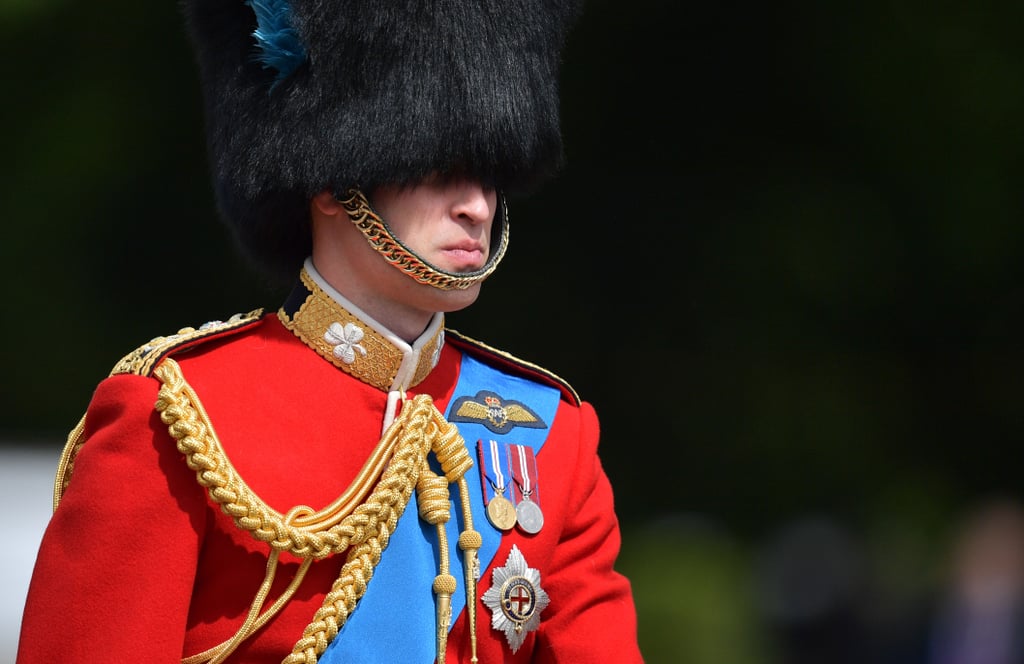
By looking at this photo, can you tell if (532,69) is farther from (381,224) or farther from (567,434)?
(567,434)

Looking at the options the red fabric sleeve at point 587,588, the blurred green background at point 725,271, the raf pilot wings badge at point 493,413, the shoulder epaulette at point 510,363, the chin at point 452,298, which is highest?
the chin at point 452,298

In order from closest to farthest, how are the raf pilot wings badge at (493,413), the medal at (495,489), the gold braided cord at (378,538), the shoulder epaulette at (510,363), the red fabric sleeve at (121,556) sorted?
1. the red fabric sleeve at (121,556)
2. the gold braided cord at (378,538)
3. the medal at (495,489)
4. the raf pilot wings badge at (493,413)
5. the shoulder epaulette at (510,363)

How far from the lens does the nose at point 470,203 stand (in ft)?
8.76

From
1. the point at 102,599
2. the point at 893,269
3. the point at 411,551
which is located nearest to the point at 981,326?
the point at 893,269

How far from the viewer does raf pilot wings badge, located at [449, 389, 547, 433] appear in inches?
111

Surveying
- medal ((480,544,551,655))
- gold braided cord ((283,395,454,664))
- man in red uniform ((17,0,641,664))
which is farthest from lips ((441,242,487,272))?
medal ((480,544,551,655))

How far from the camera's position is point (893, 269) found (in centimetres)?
612

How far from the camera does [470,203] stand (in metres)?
2.68

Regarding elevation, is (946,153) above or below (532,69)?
below

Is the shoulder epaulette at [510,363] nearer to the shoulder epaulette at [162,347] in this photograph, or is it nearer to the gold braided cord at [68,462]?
the shoulder epaulette at [162,347]

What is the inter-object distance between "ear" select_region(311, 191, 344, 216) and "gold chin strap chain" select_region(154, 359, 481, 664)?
32 cm

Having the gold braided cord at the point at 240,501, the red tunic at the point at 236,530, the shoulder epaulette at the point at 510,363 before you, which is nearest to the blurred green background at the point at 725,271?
the shoulder epaulette at the point at 510,363

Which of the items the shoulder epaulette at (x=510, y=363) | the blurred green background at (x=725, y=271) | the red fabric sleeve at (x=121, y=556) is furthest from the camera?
the blurred green background at (x=725, y=271)

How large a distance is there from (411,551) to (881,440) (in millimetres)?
3999
